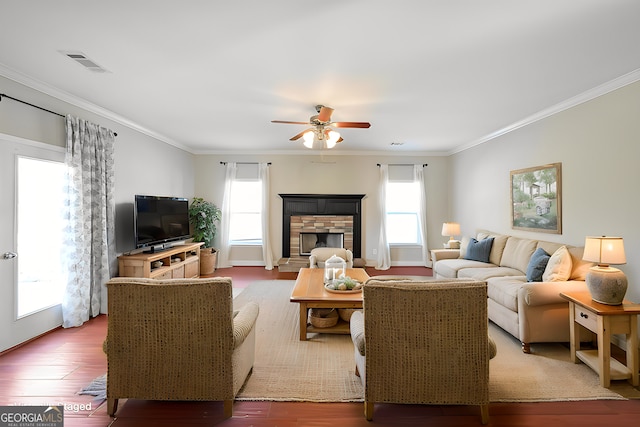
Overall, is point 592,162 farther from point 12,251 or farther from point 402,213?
point 12,251

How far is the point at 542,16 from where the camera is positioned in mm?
2104

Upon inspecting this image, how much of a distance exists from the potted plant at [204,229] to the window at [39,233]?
Answer: 2.88m

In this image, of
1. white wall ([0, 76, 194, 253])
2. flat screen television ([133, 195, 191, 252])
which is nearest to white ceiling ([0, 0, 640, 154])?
white wall ([0, 76, 194, 253])

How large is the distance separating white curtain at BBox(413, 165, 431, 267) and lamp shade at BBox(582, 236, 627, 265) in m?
4.42

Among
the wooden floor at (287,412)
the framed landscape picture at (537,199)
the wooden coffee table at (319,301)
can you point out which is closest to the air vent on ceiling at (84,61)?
the wooden floor at (287,412)

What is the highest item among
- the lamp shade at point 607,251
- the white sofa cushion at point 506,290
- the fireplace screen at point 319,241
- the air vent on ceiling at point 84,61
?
the air vent on ceiling at point 84,61

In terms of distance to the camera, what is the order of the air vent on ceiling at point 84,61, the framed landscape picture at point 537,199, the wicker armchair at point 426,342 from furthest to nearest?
the framed landscape picture at point 537,199, the air vent on ceiling at point 84,61, the wicker armchair at point 426,342

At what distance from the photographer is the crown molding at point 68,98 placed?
301 centimetres

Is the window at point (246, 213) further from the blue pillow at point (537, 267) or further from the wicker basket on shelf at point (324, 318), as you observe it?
the blue pillow at point (537, 267)

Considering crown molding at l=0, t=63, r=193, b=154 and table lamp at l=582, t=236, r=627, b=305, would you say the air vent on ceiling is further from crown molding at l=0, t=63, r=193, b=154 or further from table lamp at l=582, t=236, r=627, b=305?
table lamp at l=582, t=236, r=627, b=305

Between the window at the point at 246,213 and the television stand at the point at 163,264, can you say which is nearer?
the television stand at the point at 163,264

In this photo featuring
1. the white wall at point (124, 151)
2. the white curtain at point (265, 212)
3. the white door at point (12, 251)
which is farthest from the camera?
the white curtain at point (265, 212)

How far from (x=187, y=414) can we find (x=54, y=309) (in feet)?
8.68

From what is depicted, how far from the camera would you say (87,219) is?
385cm
